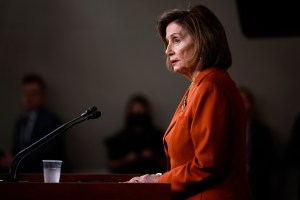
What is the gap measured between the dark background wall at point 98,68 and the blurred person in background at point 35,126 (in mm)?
290

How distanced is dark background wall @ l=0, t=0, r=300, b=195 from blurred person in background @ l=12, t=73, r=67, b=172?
0.29 meters

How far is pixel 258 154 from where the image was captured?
6371mm

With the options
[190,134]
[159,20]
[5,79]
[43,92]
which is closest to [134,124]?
[43,92]

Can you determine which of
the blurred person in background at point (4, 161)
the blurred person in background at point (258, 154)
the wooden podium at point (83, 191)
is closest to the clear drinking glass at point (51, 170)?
the wooden podium at point (83, 191)

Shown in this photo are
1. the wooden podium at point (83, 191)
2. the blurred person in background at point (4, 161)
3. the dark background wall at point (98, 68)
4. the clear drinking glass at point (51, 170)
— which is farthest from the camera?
the dark background wall at point (98, 68)

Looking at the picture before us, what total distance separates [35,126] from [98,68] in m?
1.16

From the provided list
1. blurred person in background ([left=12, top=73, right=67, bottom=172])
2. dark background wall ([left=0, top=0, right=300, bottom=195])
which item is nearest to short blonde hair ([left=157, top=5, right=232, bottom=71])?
blurred person in background ([left=12, top=73, right=67, bottom=172])

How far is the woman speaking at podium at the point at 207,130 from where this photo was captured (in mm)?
2168

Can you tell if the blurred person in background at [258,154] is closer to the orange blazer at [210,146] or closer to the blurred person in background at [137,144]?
the blurred person in background at [137,144]

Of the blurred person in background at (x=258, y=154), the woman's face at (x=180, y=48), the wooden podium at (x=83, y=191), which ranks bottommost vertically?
the blurred person in background at (x=258, y=154)

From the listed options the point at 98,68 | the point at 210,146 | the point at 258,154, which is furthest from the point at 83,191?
the point at 98,68

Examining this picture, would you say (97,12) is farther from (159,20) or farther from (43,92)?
(159,20)

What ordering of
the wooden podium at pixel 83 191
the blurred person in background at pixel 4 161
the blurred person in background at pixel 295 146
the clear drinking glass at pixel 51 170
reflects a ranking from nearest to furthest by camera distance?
1. the wooden podium at pixel 83 191
2. the clear drinking glass at pixel 51 170
3. the blurred person in background at pixel 4 161
4. the blurred person in background at pixel 295 146

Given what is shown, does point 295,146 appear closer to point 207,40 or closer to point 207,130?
point 207,40
